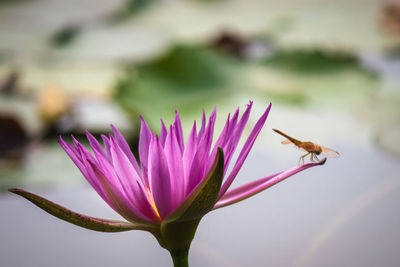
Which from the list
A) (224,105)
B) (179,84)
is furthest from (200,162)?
(179,84)

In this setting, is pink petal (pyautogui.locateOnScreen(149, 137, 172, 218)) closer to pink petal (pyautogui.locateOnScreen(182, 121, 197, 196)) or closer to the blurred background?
pink petal (pyautogui.locateOnScreen(182, 121, 197, 196))

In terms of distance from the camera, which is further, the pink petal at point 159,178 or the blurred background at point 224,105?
the blurred background at point 224,105

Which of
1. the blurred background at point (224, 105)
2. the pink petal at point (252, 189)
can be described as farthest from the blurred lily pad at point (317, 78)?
the pink petal at point (252, 189)

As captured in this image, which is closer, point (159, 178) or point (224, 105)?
point (159, 178)

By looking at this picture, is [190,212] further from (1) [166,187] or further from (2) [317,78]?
(2) [317,78]

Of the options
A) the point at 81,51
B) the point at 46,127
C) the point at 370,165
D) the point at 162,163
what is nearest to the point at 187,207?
the point at 162,163

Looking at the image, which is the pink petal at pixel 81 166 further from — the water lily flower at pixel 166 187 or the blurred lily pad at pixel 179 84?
the blurred lily pad at pixel 179 84
